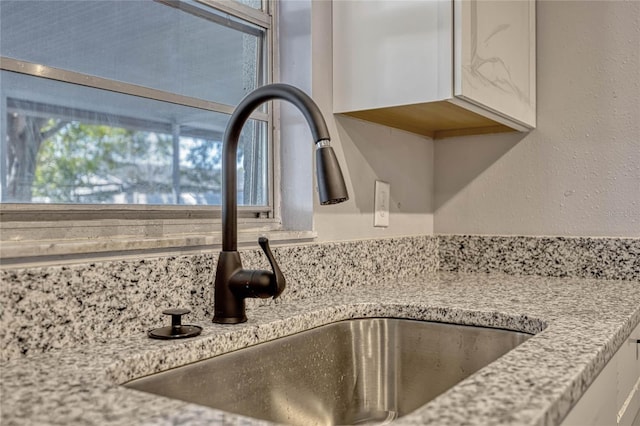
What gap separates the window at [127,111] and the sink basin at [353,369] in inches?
12.6

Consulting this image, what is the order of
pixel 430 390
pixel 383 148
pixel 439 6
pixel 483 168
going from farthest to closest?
A: pixel 483 168
pixel 383 148
pixel 439 6
pixel 430 390

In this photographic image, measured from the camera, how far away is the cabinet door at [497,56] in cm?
115

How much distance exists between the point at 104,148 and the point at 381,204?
2.47ft

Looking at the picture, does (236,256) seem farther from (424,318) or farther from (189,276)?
(424,318)

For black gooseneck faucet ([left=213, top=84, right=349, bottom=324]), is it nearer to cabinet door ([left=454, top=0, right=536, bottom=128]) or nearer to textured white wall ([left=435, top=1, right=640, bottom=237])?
cabinet door ([left=454, top=0, right=536, bottom=128])

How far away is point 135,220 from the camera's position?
0.98 meters

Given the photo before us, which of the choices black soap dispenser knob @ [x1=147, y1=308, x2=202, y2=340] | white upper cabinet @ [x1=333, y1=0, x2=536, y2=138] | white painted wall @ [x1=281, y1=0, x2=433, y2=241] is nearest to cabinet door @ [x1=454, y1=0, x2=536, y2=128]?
white upper cabinet @ [x1=333, y1=0, x2=536, y2=138]

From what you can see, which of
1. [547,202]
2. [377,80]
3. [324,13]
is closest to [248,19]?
[324,13]

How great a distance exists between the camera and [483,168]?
5.50ft

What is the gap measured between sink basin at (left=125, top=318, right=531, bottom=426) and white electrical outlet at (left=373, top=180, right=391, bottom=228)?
43 centimetres

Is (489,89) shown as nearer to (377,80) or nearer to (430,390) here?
(377,80)

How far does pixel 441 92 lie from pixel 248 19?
1.54ft

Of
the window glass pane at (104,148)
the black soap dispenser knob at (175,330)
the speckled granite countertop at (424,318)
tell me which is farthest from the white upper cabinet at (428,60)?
the black soap dispenser knob at (175,330)

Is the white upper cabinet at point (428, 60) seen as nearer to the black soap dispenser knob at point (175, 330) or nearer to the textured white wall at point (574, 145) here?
the textured white wall at point (574, 145)
